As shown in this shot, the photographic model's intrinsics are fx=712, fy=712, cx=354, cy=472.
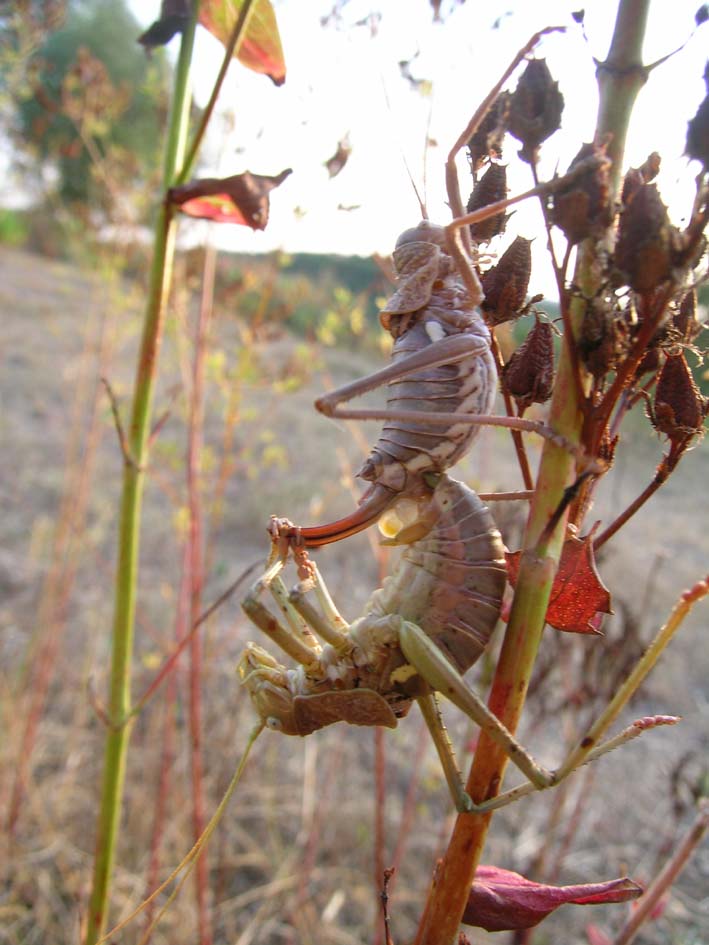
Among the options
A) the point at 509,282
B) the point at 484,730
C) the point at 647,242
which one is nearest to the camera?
the point at 647,242

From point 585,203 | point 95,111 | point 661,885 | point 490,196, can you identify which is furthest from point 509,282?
point 95,111

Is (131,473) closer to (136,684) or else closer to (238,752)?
(238,752)

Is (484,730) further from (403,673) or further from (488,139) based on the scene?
(488,139)

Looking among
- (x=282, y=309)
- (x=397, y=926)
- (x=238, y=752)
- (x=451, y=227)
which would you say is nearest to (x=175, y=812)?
(x=238, y=752)

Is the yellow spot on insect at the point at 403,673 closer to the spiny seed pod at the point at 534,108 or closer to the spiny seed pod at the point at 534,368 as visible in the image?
the spiny seed pod at the point at 534,368

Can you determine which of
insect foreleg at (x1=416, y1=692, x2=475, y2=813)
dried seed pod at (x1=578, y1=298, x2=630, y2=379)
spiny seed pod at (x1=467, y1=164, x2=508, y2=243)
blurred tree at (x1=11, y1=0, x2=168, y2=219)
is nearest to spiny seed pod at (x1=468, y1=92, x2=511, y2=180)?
spiny seed pod at (x1=467, y1=164, x2=508, y2=243)

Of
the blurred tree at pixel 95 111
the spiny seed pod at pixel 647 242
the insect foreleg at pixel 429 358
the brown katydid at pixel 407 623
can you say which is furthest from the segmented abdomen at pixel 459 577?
the blurred tree at pixel 95 111

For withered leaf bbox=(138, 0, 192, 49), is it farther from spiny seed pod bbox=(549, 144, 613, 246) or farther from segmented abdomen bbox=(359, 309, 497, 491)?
spiny seed pod bbox=(549, 144, 613, 246)

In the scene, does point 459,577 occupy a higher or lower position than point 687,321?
lower
